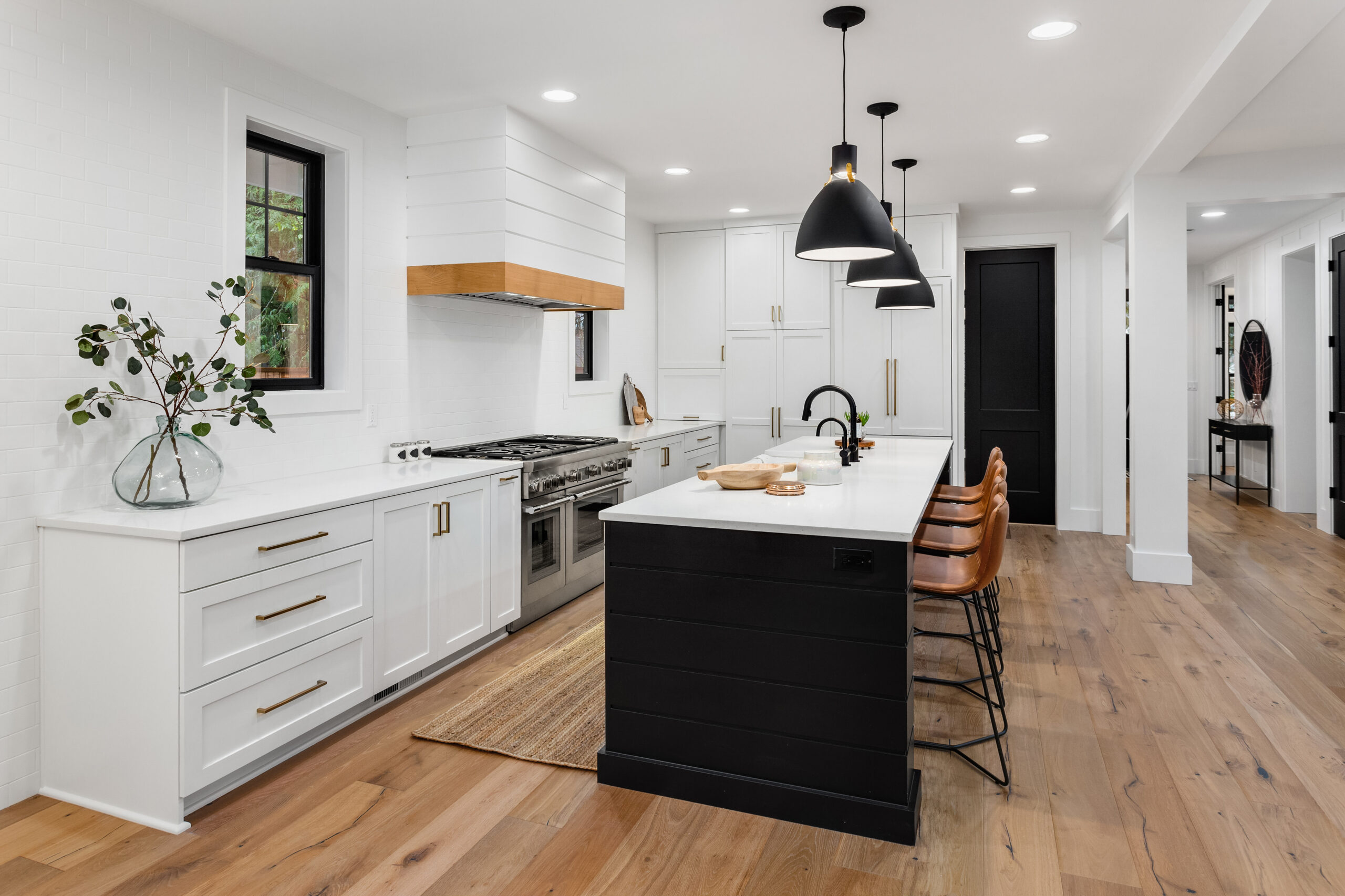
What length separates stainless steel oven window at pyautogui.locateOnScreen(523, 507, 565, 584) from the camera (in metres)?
3.99

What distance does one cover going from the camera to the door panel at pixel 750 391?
262 inches

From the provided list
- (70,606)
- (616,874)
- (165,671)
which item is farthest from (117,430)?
(616,874)

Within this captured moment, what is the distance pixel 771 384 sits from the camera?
6.66 metres

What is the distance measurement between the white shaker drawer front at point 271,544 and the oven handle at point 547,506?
3.44ft

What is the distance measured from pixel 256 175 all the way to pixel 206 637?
202 cm

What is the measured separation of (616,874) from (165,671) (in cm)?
137

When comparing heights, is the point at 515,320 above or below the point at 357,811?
above

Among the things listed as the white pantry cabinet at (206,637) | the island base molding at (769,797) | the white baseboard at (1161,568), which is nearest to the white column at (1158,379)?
the white baseboard at (1161,568)

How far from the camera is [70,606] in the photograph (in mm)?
2410

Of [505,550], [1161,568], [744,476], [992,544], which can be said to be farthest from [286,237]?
[1161,568]

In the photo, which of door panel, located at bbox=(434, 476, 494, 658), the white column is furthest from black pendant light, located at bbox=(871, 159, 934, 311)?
door panel, located at bbox=(434, 476, 494, 658)

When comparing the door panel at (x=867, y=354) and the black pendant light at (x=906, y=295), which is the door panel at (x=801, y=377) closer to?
the door panel at (x=867, y=354)

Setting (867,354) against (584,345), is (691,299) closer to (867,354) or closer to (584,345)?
(584,345)

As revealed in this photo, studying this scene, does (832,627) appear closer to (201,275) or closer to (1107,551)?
(201,275)
